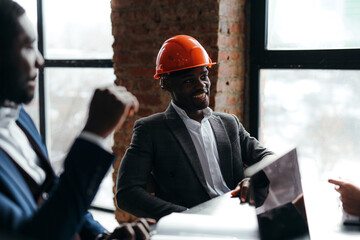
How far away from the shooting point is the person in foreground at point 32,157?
0.83 m

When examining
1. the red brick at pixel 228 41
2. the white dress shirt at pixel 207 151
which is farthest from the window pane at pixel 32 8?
the white dress shirt at pixel 207 151

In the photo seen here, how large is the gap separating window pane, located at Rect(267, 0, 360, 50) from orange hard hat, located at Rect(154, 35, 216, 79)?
0.83 meters

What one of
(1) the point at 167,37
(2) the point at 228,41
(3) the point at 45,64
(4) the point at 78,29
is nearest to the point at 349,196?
(2) the point at 228,41

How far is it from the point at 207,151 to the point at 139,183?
13.5 inches

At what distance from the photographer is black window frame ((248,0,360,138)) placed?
2391 millimetres

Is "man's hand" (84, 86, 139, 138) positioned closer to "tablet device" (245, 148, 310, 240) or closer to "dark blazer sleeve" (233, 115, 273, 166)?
"tablet device" (245, 148, 310, 240)

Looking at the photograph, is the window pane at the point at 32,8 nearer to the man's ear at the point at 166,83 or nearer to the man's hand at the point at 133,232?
the man's ear at the point at 166,83

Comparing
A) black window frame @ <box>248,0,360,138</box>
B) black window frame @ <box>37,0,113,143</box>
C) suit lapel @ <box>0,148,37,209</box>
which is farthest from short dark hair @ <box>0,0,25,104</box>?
black window frame @ <box>37,0,113,143</box>

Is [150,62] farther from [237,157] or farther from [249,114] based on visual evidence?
[237,157]

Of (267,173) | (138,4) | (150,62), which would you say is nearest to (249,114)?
(150,62)

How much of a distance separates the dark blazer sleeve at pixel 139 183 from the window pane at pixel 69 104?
4.33ft

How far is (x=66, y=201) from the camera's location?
841 mm

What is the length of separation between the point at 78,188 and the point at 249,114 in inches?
78.1

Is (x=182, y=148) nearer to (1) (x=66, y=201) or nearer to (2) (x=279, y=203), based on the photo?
(2) (x=279, y=203)
